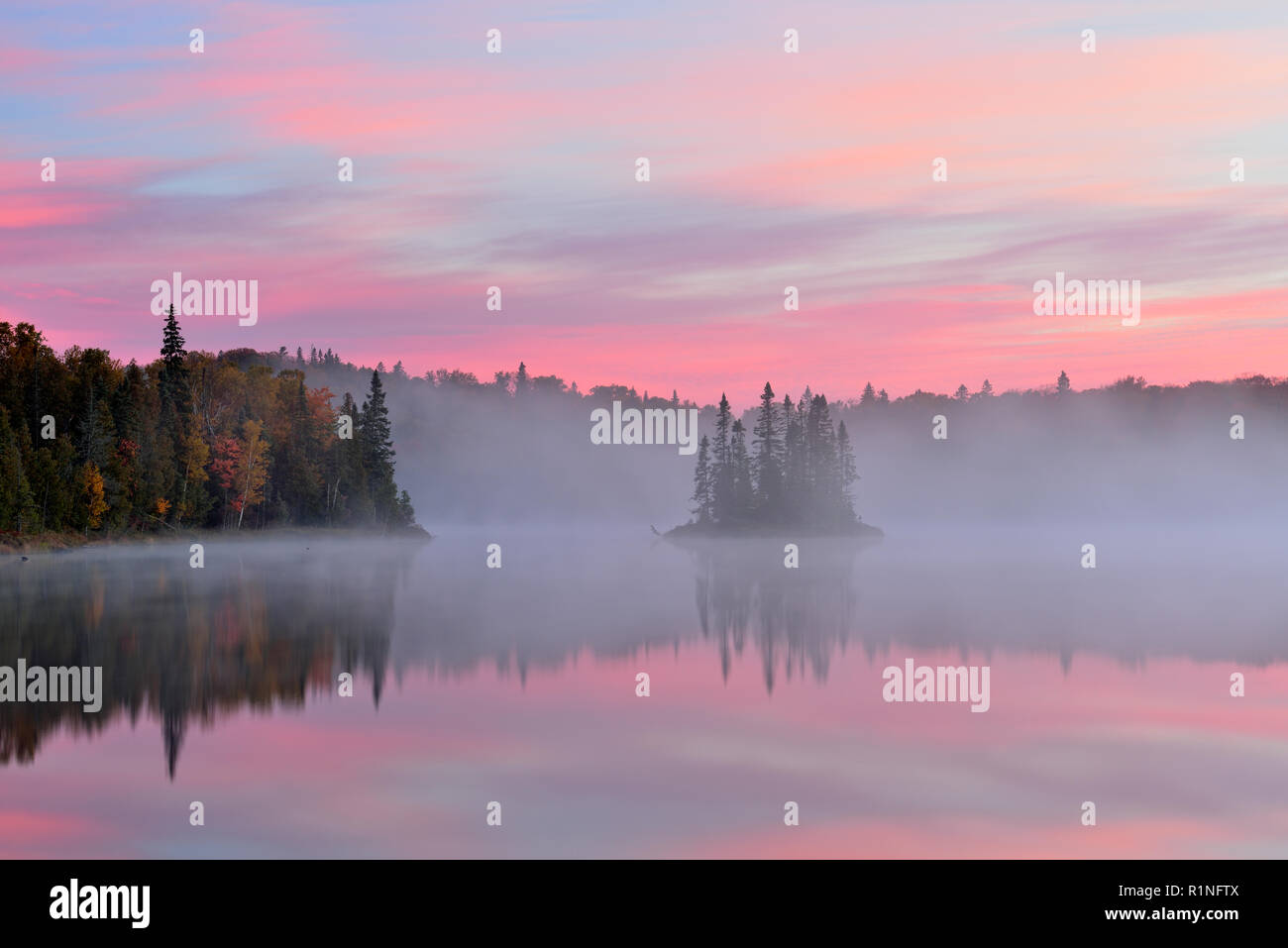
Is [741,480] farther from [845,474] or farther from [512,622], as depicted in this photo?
[512,622]

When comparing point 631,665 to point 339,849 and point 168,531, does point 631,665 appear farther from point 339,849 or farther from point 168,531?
point 168,531

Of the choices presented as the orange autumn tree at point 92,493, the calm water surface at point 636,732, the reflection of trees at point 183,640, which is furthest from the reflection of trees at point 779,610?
the orange autumn tree at point 92,493

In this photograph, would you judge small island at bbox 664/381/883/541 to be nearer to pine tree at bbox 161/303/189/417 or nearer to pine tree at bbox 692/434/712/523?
pine tree at bbox 692/434/712/523

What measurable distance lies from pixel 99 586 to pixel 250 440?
7264 centimetres

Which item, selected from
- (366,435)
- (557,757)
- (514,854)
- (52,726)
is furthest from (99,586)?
(366,435)

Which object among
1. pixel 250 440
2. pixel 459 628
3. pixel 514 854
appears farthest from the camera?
pixel 250 440

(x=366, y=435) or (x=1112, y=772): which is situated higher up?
(x=366, y=435)

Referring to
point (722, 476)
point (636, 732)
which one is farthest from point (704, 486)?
point (636, 732)

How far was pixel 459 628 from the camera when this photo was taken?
139 ft

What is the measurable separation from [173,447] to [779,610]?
290ft

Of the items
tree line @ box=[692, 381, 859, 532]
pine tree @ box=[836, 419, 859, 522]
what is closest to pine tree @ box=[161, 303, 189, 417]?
tree line @ box=[692, 381, 859, 532]

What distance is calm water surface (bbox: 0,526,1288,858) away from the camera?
16484mm

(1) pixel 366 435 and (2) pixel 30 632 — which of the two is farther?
(1) pixel 366 435

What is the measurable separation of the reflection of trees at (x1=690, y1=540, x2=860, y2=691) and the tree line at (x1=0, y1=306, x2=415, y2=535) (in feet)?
191
